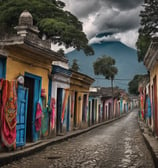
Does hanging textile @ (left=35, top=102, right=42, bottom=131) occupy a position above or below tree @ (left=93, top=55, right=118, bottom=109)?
below

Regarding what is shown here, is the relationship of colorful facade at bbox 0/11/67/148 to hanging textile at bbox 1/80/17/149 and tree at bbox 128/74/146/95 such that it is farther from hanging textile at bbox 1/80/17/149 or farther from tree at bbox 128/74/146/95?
tree at bbox 128/74/146/95

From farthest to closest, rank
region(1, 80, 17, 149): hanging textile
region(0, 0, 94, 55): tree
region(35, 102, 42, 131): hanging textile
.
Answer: region(0, 0, 94, 55): tree → region(35, 102, 42, 131): hanging textile → region(1, 80, 17, 149): hanging textile

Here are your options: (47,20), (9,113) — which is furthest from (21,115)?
(47,20)

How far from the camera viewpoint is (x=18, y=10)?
26484 millimetres

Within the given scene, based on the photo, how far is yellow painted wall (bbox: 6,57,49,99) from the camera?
331 inches

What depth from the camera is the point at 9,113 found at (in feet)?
25.3

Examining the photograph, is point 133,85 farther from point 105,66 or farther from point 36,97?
point 36,97

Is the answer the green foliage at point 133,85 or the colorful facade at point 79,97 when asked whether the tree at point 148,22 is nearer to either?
the colorful facade at point 79,97

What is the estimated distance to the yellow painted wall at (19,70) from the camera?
8406 mm

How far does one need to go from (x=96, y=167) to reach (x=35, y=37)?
5433 millimetres

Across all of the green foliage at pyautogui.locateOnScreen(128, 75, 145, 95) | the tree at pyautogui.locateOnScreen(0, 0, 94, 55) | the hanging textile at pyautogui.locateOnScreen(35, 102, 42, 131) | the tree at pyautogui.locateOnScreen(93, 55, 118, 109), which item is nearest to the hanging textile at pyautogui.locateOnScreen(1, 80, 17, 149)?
the hanging textile at pyautogui.locateOnScreen(35, 102, 42, 131)

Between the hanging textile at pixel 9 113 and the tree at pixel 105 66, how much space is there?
31671 mm

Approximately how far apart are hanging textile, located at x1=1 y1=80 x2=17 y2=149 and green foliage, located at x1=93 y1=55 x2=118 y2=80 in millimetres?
31671

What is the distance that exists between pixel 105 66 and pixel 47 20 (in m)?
14.9
